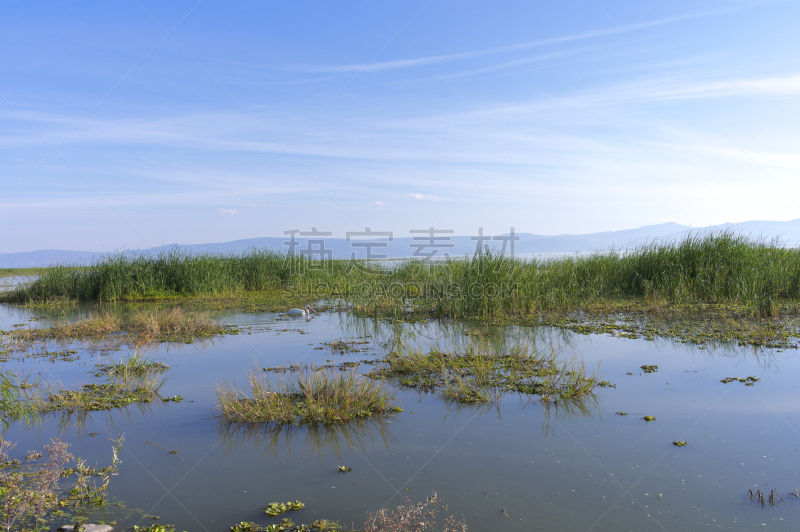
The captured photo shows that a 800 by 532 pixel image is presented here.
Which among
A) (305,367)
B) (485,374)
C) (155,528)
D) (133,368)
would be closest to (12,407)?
(155,528)

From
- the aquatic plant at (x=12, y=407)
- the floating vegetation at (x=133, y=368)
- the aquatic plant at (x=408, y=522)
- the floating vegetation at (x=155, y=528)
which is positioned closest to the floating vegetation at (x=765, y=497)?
the aquatic plant at (x=408, y=522)

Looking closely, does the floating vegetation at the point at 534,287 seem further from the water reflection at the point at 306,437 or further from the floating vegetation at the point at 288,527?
the floating vegetation at the point at 288,527

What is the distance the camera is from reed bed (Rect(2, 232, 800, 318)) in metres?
10.2

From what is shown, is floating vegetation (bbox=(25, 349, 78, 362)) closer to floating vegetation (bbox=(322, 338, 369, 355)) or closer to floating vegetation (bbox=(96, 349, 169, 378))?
floating vegetation (bbox=(96, 349, 169, 378))

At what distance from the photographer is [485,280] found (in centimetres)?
993

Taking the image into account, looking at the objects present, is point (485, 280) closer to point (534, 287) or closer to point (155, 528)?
point (534, 287)

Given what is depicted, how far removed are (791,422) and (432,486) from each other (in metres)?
3.24

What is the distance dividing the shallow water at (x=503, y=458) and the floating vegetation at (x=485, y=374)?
0.83ft

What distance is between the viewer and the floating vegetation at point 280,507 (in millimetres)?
3076

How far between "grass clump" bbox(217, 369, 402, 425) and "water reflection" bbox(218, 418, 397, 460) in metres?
0.08

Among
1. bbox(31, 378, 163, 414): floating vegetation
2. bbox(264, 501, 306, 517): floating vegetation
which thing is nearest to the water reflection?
bbox(264, 501, 306, 517): floating vegetation

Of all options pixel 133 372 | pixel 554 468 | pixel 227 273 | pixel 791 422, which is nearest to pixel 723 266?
pixel 791 422

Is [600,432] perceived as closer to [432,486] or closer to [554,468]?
[554,468]

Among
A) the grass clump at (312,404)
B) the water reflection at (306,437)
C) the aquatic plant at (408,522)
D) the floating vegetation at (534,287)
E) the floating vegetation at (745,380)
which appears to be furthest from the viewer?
the floating vegetation at (534,287)
